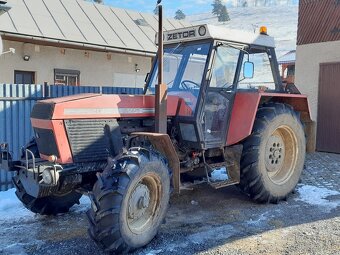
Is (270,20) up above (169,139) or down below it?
above

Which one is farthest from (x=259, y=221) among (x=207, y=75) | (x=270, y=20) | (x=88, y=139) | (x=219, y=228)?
(x=270, y=20)

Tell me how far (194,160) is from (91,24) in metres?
8.39

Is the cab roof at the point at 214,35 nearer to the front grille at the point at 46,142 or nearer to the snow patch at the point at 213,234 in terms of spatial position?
the front grille at the point at 46,142

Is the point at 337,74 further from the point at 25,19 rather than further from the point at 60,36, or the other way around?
the point at 25,19

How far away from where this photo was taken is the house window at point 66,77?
38.3 feet

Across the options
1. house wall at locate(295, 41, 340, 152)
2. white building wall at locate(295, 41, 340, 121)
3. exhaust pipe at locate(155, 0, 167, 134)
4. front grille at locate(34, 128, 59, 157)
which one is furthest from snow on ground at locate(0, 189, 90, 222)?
white building wall at locate(295, 41, 340, 121)

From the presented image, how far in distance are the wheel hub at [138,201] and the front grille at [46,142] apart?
968mm

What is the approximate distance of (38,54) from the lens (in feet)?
36.7

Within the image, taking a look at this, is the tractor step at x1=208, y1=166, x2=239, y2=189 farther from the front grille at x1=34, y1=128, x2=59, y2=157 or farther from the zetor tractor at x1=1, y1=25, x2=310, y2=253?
the front grille at x1=34, y1=128, x2=59, y2=157

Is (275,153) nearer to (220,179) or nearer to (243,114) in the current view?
(243,114)

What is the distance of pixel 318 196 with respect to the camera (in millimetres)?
6172

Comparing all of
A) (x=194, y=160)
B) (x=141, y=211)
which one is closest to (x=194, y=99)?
(x=194, y=160)

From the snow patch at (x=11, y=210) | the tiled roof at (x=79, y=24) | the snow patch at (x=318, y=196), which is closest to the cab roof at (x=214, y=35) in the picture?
the snow patch at (x=318, y=196)

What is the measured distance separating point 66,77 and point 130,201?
862cm
